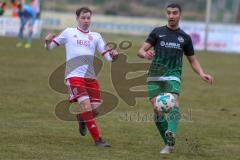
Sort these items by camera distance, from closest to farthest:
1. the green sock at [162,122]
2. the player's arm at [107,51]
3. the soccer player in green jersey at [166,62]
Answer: the soccer player in green jersey at [166,62] → the green sock at [162,122] → the player's arm at [107,51]

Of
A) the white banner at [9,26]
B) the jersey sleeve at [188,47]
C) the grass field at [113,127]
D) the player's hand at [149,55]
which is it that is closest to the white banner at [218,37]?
the white banner at [9,26]

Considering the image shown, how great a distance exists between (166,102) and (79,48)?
1699mm

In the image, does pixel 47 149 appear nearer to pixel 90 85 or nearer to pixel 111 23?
pixel 90 85

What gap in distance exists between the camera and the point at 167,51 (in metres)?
10.5

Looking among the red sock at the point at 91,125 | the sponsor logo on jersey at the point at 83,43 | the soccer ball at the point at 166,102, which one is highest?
the sponsor logo on jersey at the point at 83,43

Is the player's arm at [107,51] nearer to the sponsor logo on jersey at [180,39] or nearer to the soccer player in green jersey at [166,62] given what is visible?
the soccer player in green jersey at [166,62]

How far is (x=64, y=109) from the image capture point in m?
15.1

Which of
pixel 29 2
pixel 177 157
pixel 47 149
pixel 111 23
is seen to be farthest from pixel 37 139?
pixel 111 23

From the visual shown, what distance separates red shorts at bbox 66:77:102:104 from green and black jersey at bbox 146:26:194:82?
104cm

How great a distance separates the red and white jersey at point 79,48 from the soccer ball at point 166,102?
1.29 meters

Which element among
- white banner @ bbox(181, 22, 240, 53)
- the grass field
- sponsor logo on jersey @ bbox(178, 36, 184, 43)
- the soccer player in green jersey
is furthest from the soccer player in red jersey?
white banner @ bbox(181, 22, 240, 53)

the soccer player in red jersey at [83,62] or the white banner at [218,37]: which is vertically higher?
the soccer player in red jersey at [83,62]

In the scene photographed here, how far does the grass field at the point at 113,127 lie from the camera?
10.2 m

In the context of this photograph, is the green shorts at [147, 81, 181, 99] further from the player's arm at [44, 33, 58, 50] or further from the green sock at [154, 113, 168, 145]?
the player's arm at [44, 33, 58, 50]
